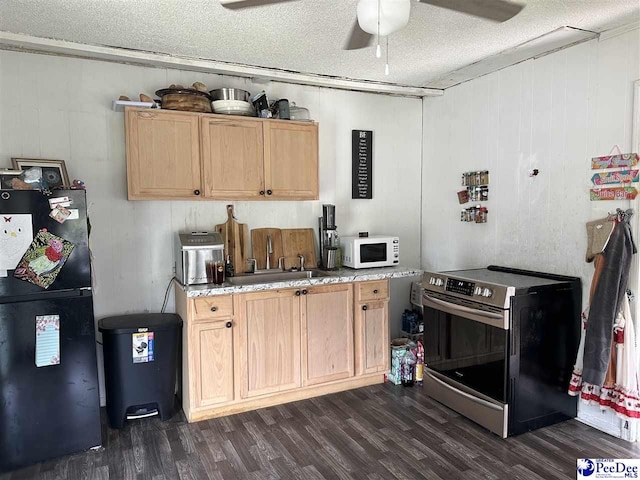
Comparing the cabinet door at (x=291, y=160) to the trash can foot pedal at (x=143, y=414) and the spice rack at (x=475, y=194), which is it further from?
the trash can foot pedal at (x=143, y=414)

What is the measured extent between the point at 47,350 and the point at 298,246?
1931 millimetres

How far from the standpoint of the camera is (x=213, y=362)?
2.99 meters

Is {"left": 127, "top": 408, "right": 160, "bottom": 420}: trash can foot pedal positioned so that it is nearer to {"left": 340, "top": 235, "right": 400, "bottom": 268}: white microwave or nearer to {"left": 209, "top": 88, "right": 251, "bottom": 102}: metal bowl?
{"left": 340, "top": 235, "right": 400, "bottom": 268}: white microwave

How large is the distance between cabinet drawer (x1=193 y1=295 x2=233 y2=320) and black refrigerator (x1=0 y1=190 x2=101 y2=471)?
2.03 feet

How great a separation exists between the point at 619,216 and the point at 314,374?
2242 mm

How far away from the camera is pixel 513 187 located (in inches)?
132

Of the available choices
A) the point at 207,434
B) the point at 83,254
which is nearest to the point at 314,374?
the point at 207,434

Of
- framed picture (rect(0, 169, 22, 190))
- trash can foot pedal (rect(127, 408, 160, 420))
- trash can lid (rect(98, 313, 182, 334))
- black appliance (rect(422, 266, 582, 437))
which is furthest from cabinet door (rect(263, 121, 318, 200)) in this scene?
trash can foot pedal (rect(127, 408, 160, 420))

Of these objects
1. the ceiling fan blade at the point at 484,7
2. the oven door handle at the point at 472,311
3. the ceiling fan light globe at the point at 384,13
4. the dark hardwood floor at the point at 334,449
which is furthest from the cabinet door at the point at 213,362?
the ceiling fan blade at the point at 484,7

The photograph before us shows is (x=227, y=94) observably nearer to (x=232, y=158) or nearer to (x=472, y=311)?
(x=232, y=158)

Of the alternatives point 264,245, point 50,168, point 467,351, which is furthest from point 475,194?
point 50,168

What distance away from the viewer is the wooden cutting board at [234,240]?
11.4ft

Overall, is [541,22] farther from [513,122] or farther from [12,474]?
[12,474]

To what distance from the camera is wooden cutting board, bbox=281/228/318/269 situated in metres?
3.73
